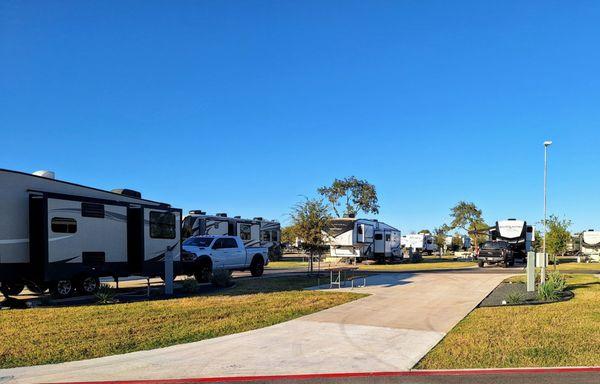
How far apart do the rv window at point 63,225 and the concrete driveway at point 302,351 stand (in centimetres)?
728

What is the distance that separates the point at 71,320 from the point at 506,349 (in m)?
8.39

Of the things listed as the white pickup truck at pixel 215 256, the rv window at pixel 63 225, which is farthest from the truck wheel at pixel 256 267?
the rv window at pixel 63 225

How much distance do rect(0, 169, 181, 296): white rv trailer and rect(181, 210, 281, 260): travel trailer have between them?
8344 mm

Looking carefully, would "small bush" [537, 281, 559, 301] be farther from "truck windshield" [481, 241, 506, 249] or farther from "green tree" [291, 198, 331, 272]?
"truck windshield" [481, 241, 506, 249]

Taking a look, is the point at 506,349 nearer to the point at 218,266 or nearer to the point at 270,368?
the point at 270,368

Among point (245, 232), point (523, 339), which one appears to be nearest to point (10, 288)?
point (523, 339)

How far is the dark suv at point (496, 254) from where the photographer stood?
108 feet

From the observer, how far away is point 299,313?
483 inches

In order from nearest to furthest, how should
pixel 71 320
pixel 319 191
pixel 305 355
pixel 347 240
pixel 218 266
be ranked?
pixel 305 355
pixel 71 320
pixel 218 266
pixel 347 240
pixel 319 191

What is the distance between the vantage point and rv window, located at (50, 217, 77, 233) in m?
14.4

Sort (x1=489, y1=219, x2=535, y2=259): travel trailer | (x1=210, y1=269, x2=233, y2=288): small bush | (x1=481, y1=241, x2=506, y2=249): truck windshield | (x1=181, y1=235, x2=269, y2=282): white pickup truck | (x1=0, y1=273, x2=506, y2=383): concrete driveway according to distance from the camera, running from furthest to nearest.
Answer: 1. (x1=489, y1=219, x2=535, y2=259): travel trailer
2. (x1=481, y1=241, x2=506, y2=249): truck windshield
3. (x1=181, y1=235, x2=269, y2=282): white pickup truck
4. (x1=210, y1=269, x2=233, y2=288): small bush
5. (x1=0, y1=273, x2=506, y2=383): concrete driveway

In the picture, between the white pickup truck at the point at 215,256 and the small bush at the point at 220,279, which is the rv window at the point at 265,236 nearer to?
the white pickup truck at the point at 215,256

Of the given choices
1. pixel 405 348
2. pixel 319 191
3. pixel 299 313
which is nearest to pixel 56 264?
pixel 299 313

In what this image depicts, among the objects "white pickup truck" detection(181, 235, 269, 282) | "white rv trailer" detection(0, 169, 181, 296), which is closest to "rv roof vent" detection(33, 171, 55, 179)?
"white rv trailer" detection(0, 169, 181, 296)
